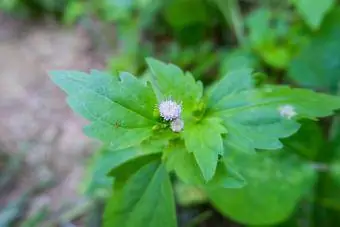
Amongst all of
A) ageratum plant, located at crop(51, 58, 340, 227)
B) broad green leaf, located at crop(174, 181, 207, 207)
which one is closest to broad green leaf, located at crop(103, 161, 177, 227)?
ageratum plant, located at crop(51, 58, 340, 227)

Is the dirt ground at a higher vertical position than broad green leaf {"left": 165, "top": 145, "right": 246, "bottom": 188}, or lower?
higher

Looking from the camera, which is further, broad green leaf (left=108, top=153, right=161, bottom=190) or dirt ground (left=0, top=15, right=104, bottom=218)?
dirt ground (left=0, top=15, right=104, bottom=218)

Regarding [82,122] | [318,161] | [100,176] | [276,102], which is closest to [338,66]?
[318,161]

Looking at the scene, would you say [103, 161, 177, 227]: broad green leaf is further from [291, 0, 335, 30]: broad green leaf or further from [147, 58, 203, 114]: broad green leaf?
[291, 0, 335, 30]: broad green leaf

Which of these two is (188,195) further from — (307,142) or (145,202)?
(145,202)

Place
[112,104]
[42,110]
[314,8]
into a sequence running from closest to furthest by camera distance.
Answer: [112,104] < [314,8] < [42,110]

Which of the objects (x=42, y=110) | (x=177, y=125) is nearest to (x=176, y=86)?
(x=177, y=125)

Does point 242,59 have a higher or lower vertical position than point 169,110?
higher

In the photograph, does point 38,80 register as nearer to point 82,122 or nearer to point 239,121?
point 82,122
